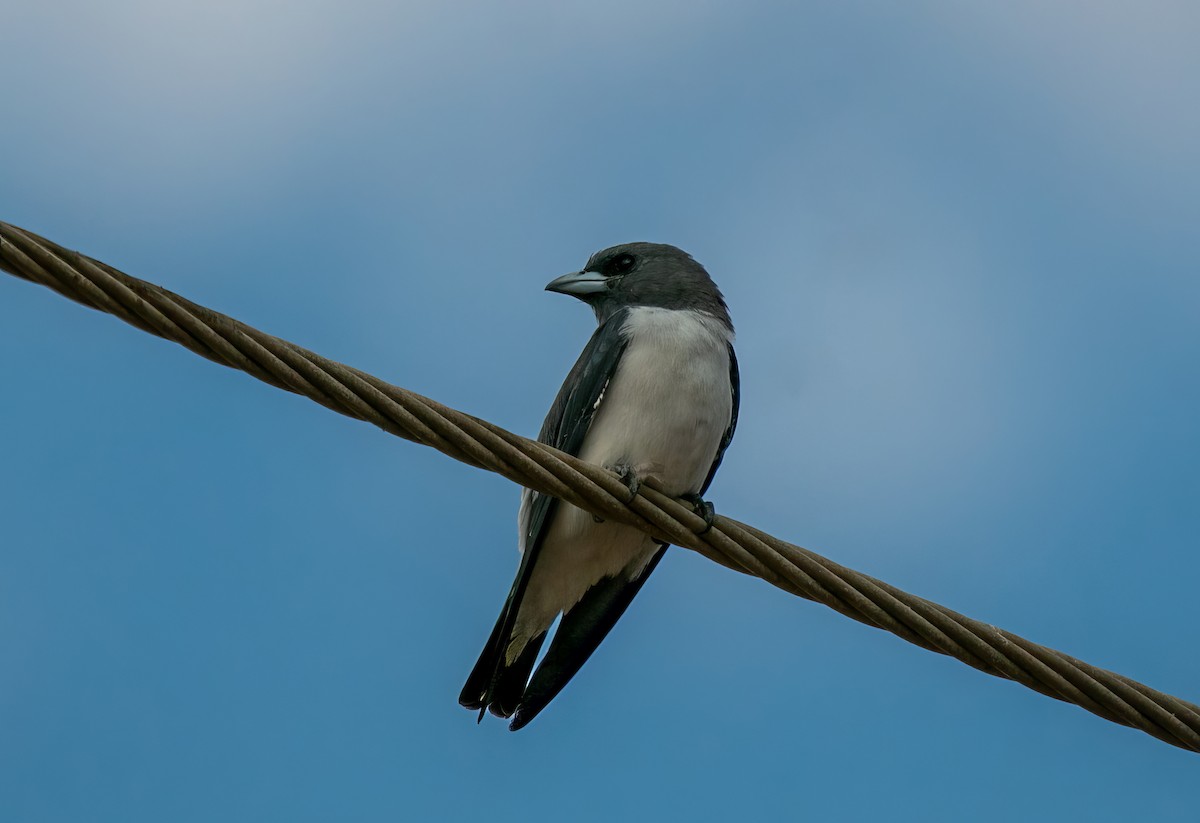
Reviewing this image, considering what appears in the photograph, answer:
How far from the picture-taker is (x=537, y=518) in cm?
588

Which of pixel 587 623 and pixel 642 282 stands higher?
pixel 642 282

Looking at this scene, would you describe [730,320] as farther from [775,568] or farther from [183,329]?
[183,329]

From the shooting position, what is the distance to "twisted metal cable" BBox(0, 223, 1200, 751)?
343 centimetres

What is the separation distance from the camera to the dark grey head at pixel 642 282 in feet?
22.3

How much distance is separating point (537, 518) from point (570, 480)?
5.53ft

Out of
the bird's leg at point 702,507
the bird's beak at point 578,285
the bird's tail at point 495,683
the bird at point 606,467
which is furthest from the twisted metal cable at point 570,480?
the bird's beak at point 578,285

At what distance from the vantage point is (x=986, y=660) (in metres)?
4.07

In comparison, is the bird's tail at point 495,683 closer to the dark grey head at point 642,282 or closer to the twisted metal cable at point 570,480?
the twisted metal cable at point 570,480

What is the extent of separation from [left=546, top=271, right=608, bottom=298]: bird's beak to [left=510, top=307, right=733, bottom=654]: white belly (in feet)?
2.88

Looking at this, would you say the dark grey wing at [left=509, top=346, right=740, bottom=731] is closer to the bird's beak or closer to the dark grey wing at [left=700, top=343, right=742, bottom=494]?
the dark grey wing at [left=700, top=343, right=742, bottom=494]

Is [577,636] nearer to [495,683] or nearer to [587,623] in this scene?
[587,623]

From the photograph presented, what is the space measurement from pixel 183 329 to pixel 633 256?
155 inches

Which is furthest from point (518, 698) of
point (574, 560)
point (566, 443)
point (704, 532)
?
point (704, 532)

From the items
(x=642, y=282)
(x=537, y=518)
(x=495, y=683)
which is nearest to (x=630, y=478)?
(x=537, y=518)
